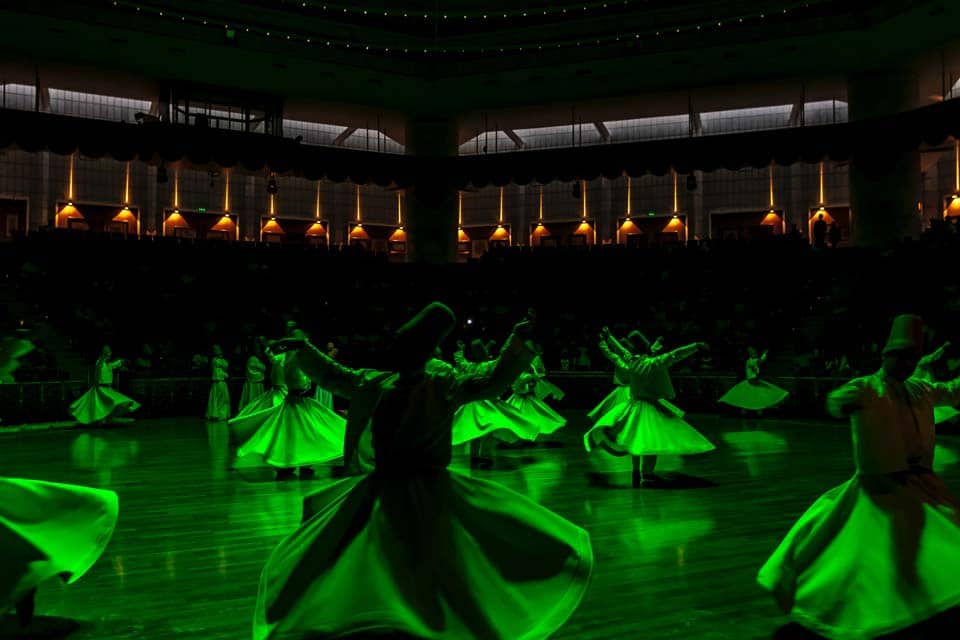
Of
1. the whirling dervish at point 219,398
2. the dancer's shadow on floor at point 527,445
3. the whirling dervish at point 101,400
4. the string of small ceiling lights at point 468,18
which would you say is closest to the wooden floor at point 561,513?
the dancer's shadow on floor at point 527,445

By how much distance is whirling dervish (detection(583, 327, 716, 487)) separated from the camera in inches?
395

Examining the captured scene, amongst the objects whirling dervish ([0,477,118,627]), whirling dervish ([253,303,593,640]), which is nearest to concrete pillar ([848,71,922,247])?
whirling dervish ([253,303,593,640])

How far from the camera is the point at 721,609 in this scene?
17.1 feet

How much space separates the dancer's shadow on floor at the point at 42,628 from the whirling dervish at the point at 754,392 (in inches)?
684

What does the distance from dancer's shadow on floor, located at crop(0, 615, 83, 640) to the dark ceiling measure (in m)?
22.0

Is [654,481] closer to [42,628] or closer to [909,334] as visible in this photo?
[909,334]

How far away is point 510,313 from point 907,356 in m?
22.5

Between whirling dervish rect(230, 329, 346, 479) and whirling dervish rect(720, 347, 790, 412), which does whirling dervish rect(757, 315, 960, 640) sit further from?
whirling dervish rect(720, 347, 790, 412)

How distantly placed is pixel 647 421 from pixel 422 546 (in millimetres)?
6557

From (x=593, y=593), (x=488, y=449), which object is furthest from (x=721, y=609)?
(x=488, y=449)

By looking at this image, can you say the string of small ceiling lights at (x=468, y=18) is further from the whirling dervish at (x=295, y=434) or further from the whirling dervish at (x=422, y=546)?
the whirling dervish at (x=422, y=546)

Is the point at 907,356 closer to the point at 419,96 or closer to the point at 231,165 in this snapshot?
the point at 231,165

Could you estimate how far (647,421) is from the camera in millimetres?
10211


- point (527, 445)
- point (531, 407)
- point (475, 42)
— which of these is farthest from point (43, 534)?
point (475, 42)
